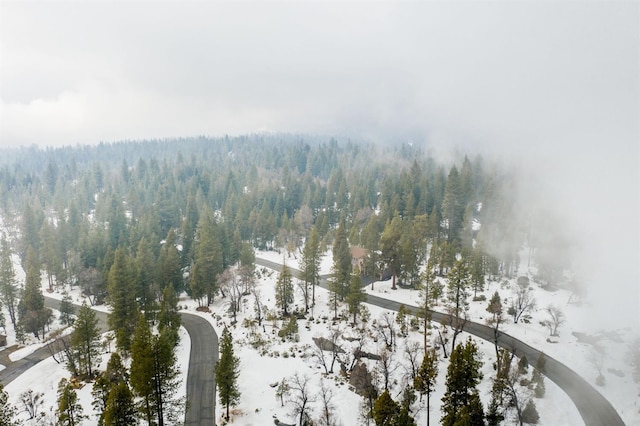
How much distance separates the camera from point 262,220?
10075 cm

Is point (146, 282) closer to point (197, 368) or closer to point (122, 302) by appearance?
point (122, 302)

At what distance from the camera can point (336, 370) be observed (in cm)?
4575

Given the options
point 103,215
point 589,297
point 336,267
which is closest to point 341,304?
point 336,267

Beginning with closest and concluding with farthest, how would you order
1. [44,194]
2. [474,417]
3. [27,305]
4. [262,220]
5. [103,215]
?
[474,417], [27,305], [262,220], [103,215], [44,194]

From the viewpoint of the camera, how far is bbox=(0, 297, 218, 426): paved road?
3878 cm

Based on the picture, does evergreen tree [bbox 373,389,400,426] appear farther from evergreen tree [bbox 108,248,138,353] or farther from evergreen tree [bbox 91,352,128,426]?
evergreen tree [bbox 108,248,138,353]

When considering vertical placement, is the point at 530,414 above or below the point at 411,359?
below

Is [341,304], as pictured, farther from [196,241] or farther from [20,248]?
[20,248]

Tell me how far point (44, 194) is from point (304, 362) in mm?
149192

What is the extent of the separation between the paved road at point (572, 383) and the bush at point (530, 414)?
15.0 feet

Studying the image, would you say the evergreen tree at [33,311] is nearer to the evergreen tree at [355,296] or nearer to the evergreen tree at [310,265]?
the evergreen tree at [310,265]

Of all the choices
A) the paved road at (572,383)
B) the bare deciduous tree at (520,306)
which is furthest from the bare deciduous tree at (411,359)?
the bare deciduous tree at (520,306)

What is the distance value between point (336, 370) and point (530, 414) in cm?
2160

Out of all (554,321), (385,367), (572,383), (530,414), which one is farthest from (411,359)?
(554,321)
